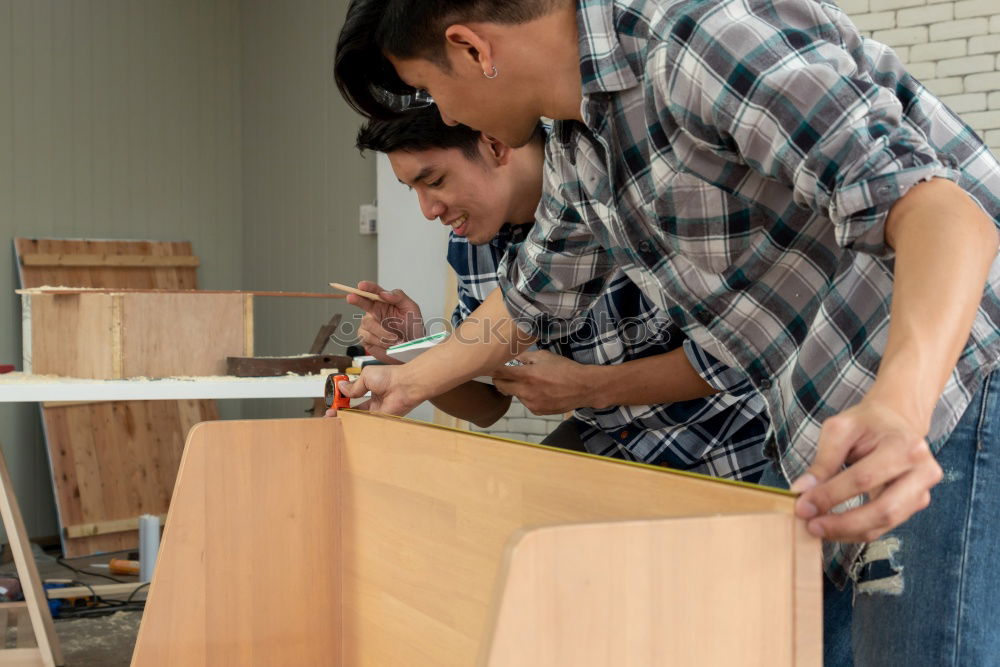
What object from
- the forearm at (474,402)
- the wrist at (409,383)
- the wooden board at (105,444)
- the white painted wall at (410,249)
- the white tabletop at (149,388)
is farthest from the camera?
the wooden board at (105,444)

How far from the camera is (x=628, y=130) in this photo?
0.99 metres

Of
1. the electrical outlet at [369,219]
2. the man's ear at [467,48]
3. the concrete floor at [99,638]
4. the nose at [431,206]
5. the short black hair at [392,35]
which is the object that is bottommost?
the concrete floor at [99,638]

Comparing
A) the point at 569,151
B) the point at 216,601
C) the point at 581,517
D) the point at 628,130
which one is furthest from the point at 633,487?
the point at 216,601

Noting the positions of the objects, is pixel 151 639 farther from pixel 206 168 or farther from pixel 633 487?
pixel 206 168

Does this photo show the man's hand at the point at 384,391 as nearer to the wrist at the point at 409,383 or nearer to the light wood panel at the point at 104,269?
the wrist at the point at 409,383

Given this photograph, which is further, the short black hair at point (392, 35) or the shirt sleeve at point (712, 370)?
the shirt sleeve at point (712, 370)

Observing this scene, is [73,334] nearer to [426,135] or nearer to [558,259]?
[426,135]

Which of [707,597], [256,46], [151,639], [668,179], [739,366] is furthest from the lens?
[256,46]

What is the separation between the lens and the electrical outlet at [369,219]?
4473mm

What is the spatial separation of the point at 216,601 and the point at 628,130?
0.83 metres

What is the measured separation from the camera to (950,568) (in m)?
0.87

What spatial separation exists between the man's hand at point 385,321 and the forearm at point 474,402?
0.72 ft

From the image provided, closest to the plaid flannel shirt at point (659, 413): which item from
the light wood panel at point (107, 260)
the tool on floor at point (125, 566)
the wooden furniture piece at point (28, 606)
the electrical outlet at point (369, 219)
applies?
the wooden furniture piece at point (28, 606)

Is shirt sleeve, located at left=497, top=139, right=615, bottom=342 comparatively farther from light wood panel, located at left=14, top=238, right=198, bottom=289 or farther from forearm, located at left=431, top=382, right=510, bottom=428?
light wood panel, located at left=14, top=238, right=198, bottom=289
